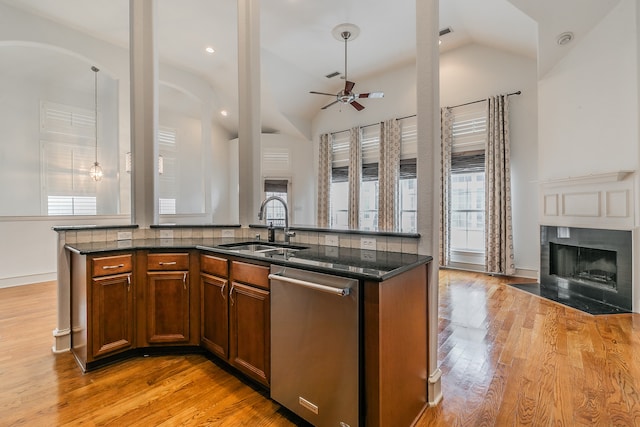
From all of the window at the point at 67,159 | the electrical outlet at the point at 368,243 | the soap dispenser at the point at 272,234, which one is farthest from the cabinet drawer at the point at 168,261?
the window at the point at 67,159

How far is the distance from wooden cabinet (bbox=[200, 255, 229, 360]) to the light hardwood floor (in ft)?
0.64

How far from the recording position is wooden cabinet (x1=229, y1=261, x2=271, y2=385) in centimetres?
188

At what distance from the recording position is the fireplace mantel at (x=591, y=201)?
347 centimetres

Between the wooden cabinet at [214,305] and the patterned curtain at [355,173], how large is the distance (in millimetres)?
4998

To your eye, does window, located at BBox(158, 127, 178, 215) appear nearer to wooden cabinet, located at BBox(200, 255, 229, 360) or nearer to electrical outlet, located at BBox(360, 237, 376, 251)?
wooden cabinet, located at BBox(200, 255, 229, 360)

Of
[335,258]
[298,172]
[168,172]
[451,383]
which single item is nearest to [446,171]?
[298,172]

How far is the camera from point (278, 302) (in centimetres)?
176

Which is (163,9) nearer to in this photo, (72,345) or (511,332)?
(72,345)

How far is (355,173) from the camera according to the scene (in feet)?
23.1

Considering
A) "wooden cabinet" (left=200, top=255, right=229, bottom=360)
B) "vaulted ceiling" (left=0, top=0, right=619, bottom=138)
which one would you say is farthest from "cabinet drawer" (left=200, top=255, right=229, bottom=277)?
"vaulted ceiling" (left=0, top=0, right=619, bottom=138)

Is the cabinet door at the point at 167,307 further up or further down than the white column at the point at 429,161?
further down

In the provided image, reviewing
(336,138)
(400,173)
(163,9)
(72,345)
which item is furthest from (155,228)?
(336,138)

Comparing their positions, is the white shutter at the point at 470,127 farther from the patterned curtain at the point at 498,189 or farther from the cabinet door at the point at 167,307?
the cabinet door at the point at 167,307

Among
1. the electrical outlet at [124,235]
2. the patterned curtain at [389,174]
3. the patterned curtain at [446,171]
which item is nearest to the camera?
the electrical outlet at [124,235]
